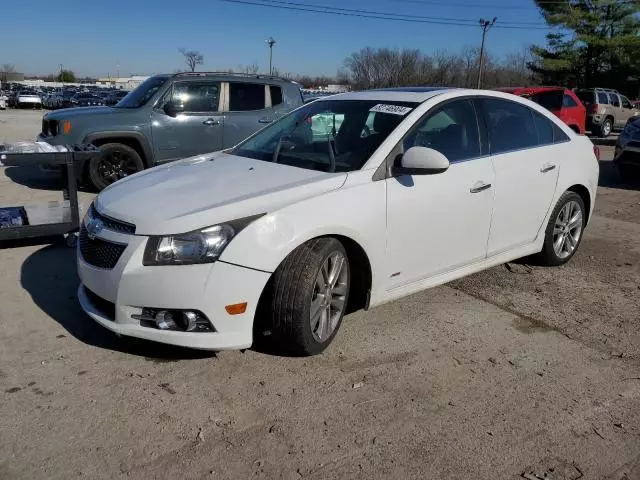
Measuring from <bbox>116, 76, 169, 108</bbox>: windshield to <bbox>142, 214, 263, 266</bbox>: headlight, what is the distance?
20.1 ft

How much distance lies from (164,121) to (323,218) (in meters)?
5.95

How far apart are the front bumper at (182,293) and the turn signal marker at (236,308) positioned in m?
0.02

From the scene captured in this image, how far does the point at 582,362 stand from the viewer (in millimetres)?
3596

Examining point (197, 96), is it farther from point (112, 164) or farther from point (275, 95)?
point (112, 164)

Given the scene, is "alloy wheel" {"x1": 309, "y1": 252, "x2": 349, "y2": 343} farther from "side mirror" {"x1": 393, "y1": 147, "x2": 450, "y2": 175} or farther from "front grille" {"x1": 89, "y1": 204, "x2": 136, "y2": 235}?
"front grille" {"x1": 89, "y1": 204, "x2": 136, "y2": 235}

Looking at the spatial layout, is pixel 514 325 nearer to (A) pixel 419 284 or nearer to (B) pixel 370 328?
(A) pixel 419 284

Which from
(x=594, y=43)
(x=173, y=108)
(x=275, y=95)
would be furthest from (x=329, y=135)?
(x=594, y=43)

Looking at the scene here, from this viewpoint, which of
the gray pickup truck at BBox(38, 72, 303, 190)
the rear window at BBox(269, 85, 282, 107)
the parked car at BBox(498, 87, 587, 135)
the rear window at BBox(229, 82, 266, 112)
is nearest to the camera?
the gray pickup truck at BBox(38, 72, 303, 190)

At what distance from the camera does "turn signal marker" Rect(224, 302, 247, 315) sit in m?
3.10

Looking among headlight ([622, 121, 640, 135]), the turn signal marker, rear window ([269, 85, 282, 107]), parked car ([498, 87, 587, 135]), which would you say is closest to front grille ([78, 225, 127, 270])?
the turn signal marker

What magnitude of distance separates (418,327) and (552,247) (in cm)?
188

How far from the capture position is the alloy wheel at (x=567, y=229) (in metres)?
5.18

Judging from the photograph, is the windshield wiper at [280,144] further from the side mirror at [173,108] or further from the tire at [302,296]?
the side mirror at [173,108]

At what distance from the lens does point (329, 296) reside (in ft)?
11.5
